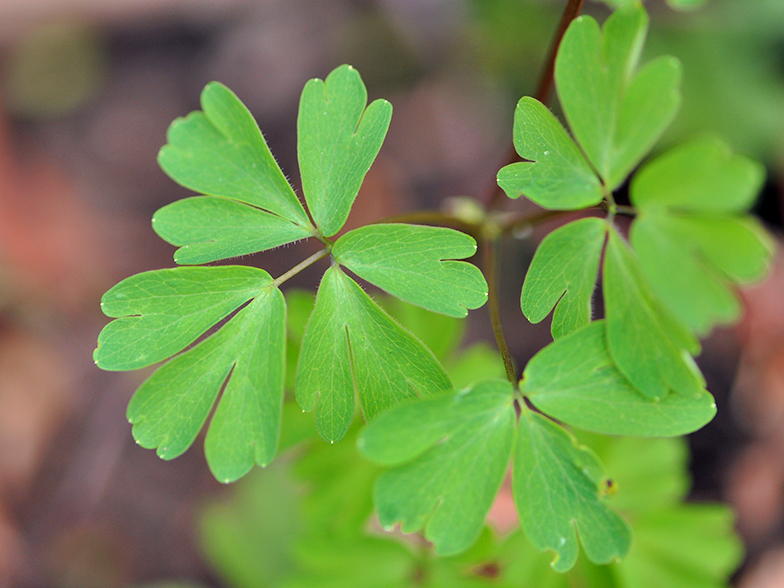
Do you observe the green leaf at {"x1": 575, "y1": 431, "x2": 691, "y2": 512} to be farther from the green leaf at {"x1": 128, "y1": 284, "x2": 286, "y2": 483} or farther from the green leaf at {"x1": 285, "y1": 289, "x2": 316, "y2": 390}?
the green leaf at {"x1": 128, "y1": 284, "x2": 286, "y2": 483}

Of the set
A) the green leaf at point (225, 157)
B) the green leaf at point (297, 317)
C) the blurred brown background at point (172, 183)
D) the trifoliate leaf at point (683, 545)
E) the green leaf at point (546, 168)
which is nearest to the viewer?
the green leaf at point (546, 168)

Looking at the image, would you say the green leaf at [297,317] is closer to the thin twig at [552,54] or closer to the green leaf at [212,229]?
the green leaf at [212,229]

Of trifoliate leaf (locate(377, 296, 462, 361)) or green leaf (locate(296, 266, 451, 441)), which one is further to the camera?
trifoliate leaf (locate(377, 296, 462, 361))

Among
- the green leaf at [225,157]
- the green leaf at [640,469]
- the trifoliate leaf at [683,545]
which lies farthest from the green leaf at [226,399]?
the trifoliate leaf at [683,545]

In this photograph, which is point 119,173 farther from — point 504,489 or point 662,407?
point 662,407

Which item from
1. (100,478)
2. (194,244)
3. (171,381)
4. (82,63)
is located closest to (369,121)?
(194,244)

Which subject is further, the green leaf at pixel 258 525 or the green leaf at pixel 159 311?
the green leaf at pixel 258 525

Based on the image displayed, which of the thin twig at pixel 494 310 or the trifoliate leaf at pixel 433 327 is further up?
the thin twig at pixel 494 310

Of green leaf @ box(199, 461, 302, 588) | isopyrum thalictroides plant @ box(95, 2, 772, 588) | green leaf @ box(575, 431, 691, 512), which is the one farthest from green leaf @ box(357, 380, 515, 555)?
green leaf @ box(199, 461, 302, 588)
